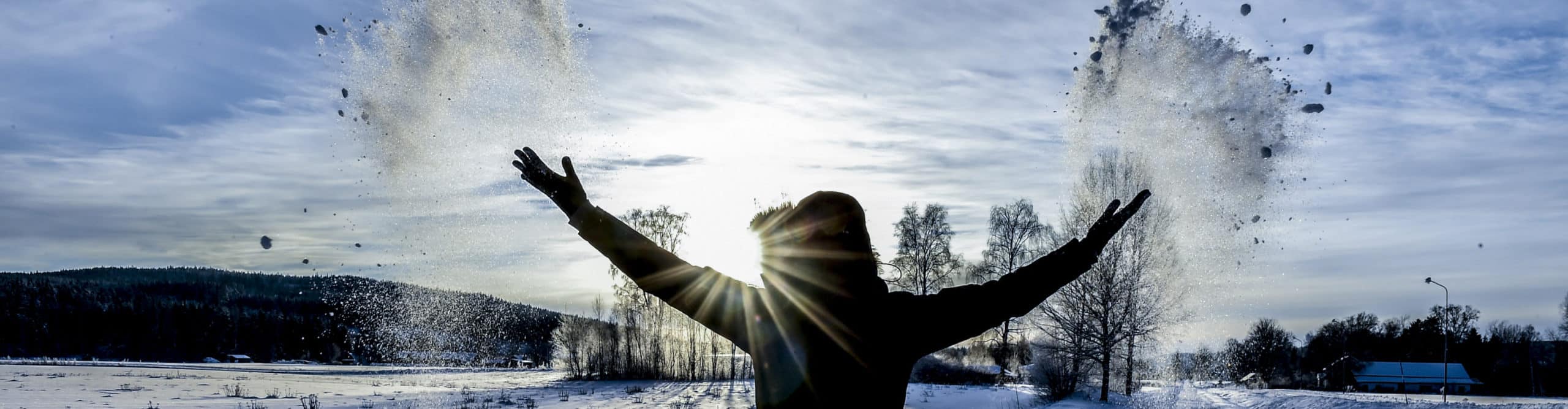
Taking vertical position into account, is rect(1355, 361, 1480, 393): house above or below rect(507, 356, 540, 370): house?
above

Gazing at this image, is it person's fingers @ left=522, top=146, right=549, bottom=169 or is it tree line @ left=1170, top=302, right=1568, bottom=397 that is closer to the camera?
person's fingers @ left=522, top=146, right=549, bottom=169

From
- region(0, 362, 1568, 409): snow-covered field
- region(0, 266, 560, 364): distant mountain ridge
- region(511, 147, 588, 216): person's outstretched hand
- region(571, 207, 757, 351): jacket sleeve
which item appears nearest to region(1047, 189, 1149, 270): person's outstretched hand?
region(571, 207, 757, 351): jacket sleeve

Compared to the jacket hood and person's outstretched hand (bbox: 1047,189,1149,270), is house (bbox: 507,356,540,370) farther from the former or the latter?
the jacket hood

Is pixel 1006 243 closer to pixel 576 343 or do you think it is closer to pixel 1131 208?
pixel 576 343

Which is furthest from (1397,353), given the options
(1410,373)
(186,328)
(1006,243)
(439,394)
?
(186,328)

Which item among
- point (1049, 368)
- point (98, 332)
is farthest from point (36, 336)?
point (1049, 368)

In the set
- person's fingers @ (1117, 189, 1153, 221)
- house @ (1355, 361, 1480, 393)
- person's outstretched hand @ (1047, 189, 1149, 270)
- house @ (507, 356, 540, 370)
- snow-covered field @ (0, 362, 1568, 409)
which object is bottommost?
house @ (507, 356, 540, 370)

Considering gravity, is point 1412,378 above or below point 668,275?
below

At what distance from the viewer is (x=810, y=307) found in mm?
1998

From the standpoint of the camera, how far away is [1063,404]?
91.5 ft

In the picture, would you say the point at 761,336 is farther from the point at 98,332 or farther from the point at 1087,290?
the point at 98,332

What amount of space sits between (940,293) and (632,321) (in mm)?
38900

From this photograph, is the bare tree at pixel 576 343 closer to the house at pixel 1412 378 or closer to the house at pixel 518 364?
the house at pixel 518 364

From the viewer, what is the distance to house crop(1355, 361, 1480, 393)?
55906mm
